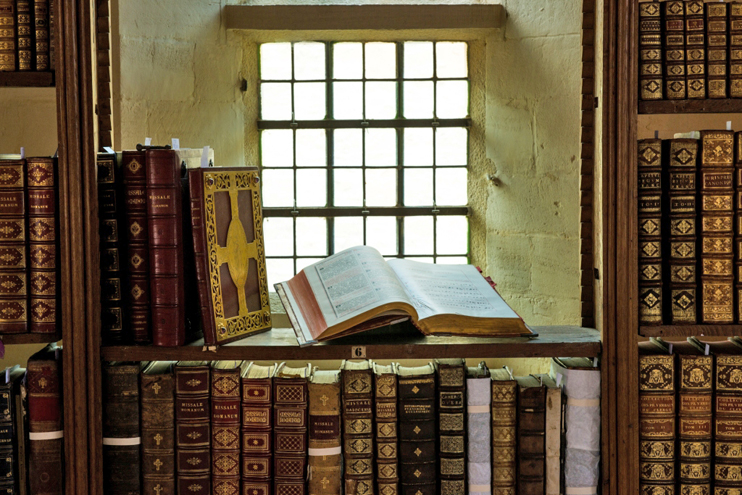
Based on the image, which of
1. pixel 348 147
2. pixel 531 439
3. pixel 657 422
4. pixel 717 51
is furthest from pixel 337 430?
pixel 348 147

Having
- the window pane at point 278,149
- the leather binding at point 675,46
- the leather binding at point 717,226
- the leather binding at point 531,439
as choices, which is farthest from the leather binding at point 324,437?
the window pane at point 278,149

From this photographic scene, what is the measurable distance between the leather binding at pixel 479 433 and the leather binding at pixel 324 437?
264 millimetres

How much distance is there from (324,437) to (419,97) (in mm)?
Result: 1510

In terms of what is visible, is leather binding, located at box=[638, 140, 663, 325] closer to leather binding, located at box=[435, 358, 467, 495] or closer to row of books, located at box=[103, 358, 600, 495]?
row of books, located at box=[103, 358, 600, 495]

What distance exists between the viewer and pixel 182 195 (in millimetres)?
1309

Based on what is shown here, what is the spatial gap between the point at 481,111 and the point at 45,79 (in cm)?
157

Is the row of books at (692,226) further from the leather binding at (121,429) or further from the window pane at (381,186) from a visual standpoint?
the window pane at (381,186)

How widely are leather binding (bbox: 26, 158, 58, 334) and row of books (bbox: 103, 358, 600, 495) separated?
0.16 metres

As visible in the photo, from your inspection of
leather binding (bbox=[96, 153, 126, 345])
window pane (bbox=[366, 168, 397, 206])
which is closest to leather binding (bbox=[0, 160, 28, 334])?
leather binding (bbox=[96, 153, 126, 345])

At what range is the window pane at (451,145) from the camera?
250cm

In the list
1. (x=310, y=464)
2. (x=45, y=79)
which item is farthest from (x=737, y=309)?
(x=45, y=79)

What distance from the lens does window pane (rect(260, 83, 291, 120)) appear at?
97.7 inches

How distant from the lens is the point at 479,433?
136 cm

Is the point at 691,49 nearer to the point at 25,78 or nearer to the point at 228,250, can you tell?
the point at 228,250
